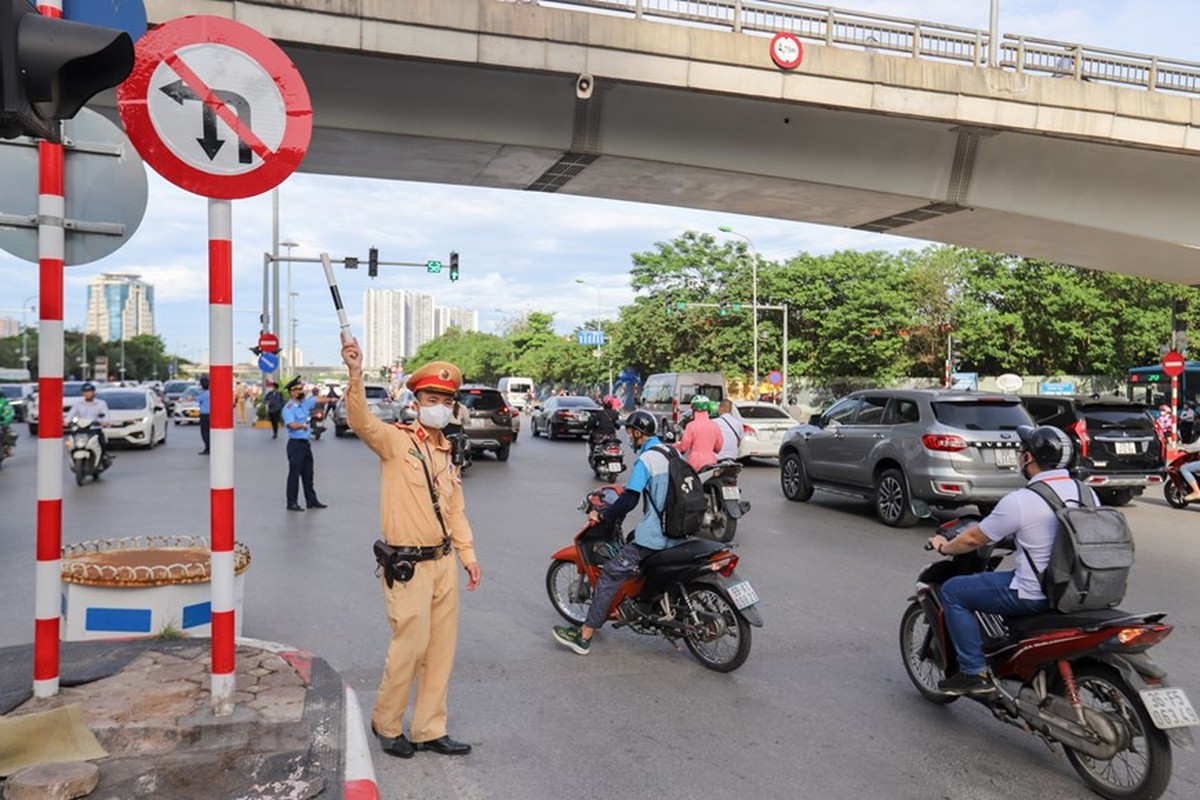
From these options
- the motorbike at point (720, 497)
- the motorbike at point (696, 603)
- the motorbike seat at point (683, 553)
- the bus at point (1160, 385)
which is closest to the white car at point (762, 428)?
→ the motorbike at point (720, 497)

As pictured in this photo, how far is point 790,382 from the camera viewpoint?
5009 cm

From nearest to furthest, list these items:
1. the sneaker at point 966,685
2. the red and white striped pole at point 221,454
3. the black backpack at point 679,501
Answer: the red and white striped pole at point 221,454 → the sneaker at point 966,685 → the black backpack at point 679,501

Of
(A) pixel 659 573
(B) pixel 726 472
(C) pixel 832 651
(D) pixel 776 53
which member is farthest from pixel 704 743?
(D) pixel 776 53

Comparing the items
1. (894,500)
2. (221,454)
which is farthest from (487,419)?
(221,454)

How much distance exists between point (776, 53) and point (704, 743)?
12.6m

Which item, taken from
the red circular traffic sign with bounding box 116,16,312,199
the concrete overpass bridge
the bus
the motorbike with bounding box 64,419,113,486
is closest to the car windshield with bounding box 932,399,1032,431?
the concrete overpass bridge

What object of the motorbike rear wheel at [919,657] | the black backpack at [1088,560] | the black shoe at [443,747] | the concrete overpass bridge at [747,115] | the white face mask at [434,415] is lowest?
the black shoe at [443,747]

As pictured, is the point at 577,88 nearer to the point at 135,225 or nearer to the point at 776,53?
the point at 776,53

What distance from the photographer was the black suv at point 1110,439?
12.9 meters

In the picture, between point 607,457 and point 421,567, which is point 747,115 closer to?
point 607,457

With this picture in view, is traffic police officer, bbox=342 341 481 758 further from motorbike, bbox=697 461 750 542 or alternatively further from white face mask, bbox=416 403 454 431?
motorbike, bbox=697 461 750 542

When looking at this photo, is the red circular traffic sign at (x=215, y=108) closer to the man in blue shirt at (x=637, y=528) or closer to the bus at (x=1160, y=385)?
the man in blue shirt at (x=637, y=528)

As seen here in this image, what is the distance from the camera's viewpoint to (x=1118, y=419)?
13.3 meters

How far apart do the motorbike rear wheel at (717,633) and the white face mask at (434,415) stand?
85.7 inches
